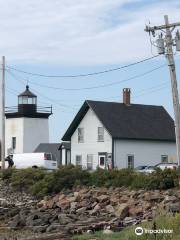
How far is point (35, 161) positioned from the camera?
56.1 metres

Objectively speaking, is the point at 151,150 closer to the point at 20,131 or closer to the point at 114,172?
the point at 20,131

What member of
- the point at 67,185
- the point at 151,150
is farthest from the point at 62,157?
the point at 67,185

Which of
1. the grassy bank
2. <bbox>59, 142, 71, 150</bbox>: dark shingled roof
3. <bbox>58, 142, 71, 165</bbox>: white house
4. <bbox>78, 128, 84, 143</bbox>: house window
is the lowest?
the grassy bank

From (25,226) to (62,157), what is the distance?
42.8m

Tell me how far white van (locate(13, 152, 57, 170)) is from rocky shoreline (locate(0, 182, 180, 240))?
60.9 feet

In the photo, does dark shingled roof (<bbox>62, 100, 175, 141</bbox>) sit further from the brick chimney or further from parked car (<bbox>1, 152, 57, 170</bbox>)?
parked car (<bbox>1, 152, 57, 170</bbox>)

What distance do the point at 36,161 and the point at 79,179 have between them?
18.2 metres

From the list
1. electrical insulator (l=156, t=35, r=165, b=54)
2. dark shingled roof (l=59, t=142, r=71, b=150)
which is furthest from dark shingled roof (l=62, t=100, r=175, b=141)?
electrical insulator (l=156, t=35, r=165, b=54)

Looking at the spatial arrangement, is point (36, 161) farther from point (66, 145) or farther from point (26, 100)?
point (26, 100)

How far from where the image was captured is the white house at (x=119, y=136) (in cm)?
5800

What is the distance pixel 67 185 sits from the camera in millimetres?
38375

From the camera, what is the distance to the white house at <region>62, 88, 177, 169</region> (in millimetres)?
58000

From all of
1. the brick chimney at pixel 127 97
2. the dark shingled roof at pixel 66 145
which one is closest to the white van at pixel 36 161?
the dark shingled roof at pixel 66 145

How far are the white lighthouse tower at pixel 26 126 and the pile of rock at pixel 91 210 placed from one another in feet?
118
